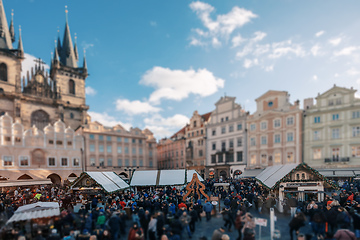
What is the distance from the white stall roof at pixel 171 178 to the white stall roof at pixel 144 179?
0.70 metres

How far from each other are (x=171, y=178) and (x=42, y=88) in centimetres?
4009

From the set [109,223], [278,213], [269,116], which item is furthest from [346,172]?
[109,223]

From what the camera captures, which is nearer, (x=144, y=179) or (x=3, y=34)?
(x=144, y=179)

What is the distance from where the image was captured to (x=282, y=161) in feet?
116

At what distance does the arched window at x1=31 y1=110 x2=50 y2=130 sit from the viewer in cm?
4385

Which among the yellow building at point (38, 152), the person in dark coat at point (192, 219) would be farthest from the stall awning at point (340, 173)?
the yellow building at point (38, 152)

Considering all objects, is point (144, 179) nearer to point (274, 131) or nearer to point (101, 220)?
point (101, 220)

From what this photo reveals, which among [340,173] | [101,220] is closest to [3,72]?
[101,220]

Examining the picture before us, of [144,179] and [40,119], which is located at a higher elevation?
[40,119]

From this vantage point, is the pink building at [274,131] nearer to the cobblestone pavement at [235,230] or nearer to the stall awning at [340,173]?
the stall awning at [340,173]

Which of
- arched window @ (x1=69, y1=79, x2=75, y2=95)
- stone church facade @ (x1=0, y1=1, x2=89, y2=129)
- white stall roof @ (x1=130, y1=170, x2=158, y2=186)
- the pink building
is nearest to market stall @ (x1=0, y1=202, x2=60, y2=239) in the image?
white stall roof @ (x1=130, y1=170, x2=158, y2=186)

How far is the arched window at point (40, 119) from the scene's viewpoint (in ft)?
144

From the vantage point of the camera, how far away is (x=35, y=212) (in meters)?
10.5

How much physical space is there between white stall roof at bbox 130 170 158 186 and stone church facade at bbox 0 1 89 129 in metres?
31.8
